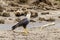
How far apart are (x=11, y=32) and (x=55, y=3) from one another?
14.0 meters

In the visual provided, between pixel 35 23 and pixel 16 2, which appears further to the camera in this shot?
pixel 16 2

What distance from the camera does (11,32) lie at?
15.6 m

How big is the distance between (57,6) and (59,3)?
112cm

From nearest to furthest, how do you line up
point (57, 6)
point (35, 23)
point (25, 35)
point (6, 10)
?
1. point (25, 35)
2. point (35, 23)
3. point (6, 10)
4. point (57, 6)

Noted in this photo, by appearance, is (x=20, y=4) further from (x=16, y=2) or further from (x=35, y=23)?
(x=35, y=23)

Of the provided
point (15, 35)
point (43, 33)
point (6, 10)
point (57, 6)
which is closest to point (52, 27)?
point (43, 33)

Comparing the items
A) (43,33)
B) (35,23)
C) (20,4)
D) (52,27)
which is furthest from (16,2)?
(43,33)

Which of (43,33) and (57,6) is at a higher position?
(43,33)

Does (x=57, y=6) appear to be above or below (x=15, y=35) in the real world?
below

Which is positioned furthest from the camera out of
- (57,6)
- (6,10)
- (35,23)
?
(57,6)

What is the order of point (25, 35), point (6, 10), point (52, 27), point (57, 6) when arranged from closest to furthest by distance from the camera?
point (25, 35), point (52, 27), point (6, 10), point (57, 6)

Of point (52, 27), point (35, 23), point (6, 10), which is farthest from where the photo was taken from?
point (6, 10)

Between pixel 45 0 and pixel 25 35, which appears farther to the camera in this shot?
pixel 45 0

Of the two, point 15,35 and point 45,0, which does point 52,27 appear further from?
point 45,0
